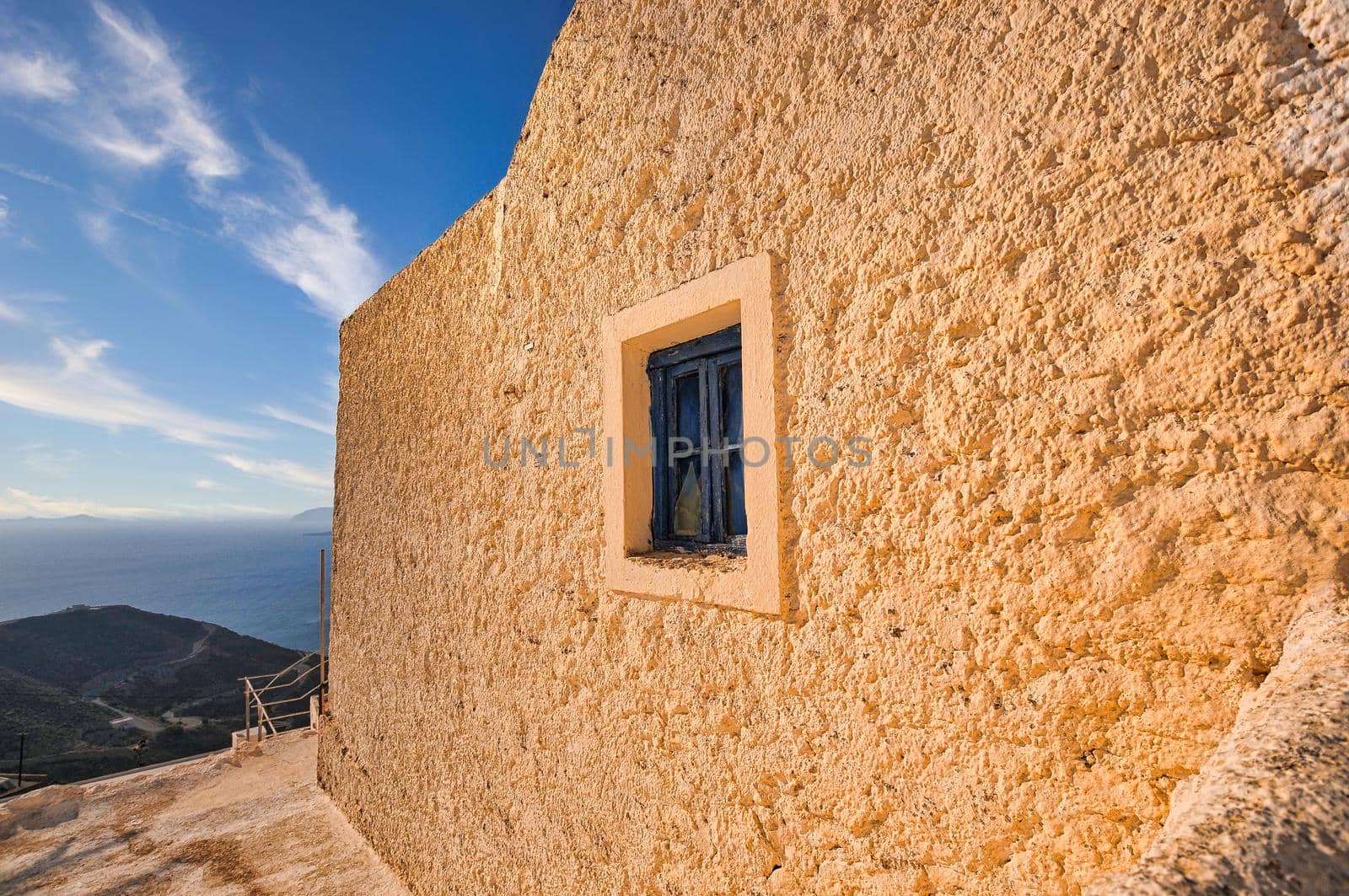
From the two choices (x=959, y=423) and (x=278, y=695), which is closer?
(x=959, y=423)

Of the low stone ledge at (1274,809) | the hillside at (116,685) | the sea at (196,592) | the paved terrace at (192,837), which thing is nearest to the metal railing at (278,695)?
the paved terrace at (192,837)

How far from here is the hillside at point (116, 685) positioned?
61.5 feet

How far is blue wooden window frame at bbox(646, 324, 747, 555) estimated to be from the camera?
229 centimetres

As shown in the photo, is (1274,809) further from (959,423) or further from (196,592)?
(196,592)

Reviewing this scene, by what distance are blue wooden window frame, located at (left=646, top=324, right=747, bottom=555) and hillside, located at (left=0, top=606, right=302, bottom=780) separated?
18.0 m

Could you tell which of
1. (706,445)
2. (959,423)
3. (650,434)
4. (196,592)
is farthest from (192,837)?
(196,592)

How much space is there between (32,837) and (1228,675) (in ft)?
25.0

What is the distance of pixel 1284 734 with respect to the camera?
79cm

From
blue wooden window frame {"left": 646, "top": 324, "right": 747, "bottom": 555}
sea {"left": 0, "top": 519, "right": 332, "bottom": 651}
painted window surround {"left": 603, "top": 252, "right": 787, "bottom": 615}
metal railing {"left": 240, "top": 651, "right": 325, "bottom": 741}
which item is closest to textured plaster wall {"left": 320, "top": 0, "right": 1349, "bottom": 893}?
painted window surround {"left": 603, "top": 252, "right": 787, "bottom": 615}

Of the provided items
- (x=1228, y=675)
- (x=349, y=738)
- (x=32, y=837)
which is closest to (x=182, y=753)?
(x=32, y=837)

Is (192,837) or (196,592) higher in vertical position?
(192,837)

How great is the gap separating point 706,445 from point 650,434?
0.28 m

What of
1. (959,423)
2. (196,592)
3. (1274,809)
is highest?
(959,423)

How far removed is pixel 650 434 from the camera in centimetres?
254
